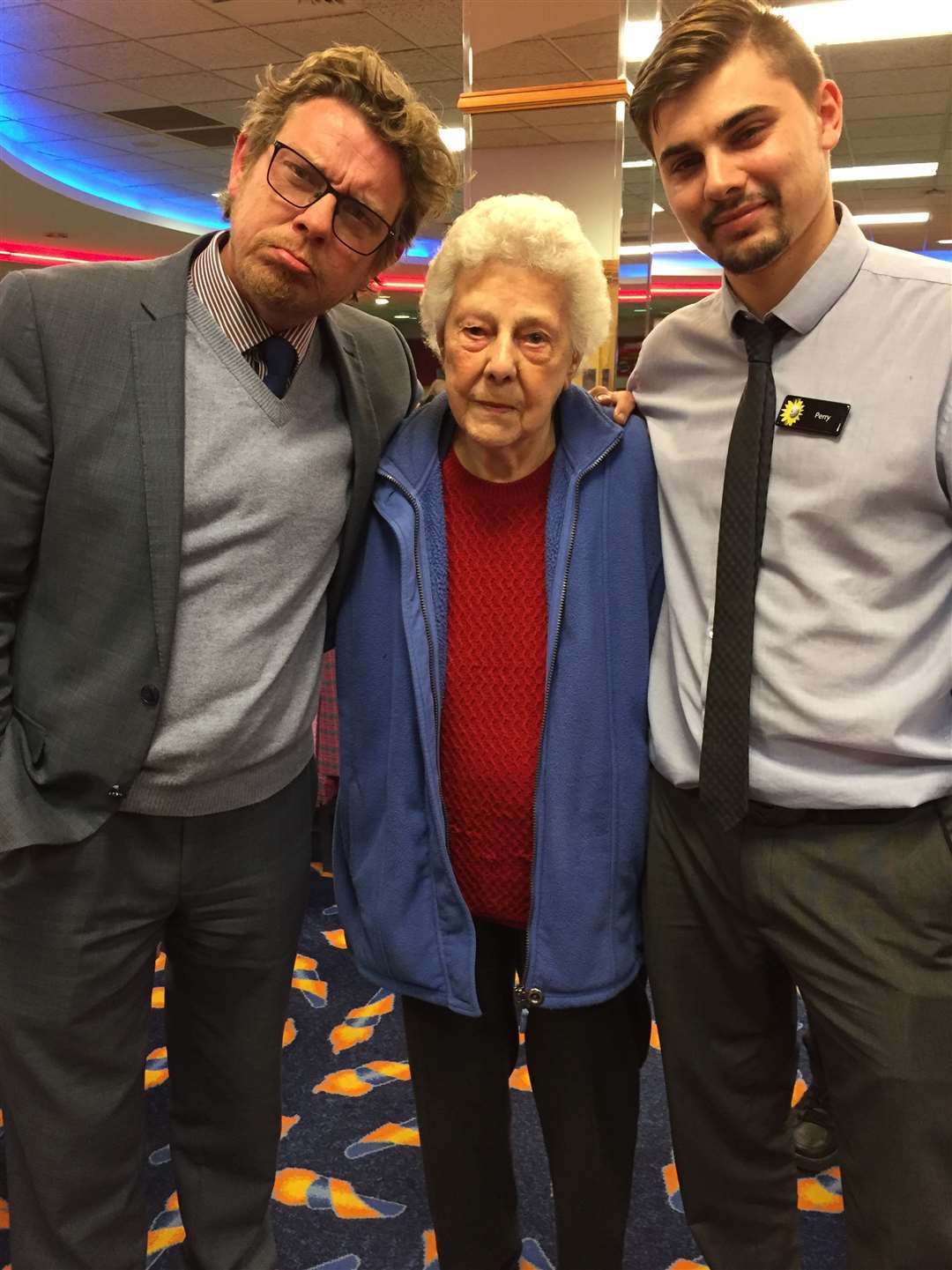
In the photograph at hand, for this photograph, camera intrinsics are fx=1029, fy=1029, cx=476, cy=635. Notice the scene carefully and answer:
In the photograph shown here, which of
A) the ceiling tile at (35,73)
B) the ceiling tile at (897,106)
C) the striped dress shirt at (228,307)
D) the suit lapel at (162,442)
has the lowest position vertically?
the suit lapel at (162,442)

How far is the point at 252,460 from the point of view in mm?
1592

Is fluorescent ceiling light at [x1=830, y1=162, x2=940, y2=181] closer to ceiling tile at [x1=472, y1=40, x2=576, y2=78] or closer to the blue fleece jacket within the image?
ceiling tile at [x1=472, y1=40, x2=576, y2=78]

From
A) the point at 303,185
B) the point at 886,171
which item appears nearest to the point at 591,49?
the point at 303,185

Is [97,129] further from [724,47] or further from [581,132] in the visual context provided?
[724,47]

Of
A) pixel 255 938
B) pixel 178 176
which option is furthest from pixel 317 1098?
pixel 178 176

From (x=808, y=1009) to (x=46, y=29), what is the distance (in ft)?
23.5

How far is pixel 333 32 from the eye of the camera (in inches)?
248

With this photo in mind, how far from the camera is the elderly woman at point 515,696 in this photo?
160 centimetres

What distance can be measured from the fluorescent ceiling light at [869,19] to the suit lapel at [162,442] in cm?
536

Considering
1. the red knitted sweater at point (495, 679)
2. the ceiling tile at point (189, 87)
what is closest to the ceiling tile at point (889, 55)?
the ceiling tile at point (189, 87)

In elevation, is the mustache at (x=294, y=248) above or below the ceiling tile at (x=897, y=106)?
below

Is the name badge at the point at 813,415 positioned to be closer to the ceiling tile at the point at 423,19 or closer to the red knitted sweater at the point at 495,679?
the red knitted sweater at the point at 495,679

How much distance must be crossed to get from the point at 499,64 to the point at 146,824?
342 centimetres

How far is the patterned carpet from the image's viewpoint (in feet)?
6.89
